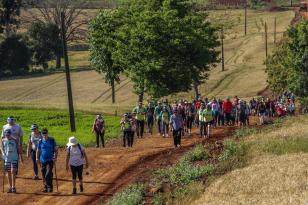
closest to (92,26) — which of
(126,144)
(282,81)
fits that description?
(282,81)

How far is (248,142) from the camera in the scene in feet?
78.0

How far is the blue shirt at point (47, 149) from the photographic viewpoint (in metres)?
18.5

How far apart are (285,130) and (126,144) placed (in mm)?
6937

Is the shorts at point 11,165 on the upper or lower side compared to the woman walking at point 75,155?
lower

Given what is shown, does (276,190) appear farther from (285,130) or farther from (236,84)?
(236,84)

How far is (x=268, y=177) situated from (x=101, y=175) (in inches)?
232

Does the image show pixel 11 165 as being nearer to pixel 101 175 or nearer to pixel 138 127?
pixel 101 175

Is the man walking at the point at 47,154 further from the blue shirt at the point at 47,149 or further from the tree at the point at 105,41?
the tree at the point at 105,41

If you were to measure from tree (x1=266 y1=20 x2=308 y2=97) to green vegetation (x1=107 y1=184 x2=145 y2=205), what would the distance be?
41.7m

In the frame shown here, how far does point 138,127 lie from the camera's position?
32875mm

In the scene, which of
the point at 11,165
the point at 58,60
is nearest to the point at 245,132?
the point at 11,165

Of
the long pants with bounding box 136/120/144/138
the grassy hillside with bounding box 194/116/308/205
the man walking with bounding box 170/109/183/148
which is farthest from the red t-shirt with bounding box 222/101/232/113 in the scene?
the grassy hillside with bounding box 194/116/308/205

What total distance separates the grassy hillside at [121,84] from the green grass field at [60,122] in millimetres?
5776

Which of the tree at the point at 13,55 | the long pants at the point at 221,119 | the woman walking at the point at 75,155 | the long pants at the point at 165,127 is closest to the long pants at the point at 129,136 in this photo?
the long pants at the point at 165,127
